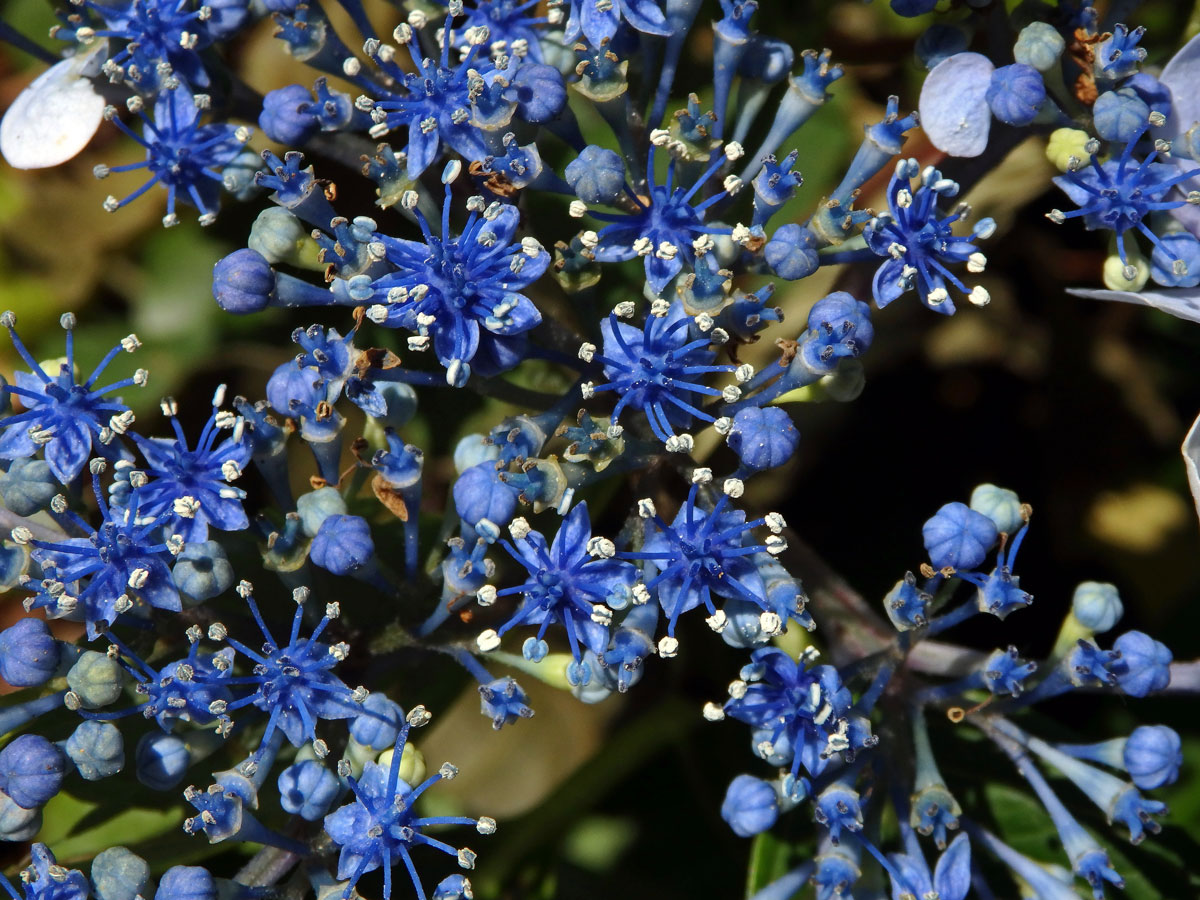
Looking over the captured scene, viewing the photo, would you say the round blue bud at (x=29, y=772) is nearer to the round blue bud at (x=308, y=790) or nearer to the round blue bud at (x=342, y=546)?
the round blue bud at (x=308, y=790)

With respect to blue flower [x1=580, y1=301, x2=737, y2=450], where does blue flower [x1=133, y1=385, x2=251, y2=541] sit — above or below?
below

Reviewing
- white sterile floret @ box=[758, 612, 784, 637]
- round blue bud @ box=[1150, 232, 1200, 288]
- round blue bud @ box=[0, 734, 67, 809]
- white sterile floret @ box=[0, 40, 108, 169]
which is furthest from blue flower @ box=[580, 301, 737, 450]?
white sterile floret @ box=[0, 40, 108, 169]

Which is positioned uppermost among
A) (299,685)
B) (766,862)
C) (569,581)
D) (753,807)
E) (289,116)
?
(289,116)

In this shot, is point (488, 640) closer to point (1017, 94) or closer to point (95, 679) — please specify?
point (95, 679)

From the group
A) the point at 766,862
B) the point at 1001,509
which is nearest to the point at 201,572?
the point at 766,862

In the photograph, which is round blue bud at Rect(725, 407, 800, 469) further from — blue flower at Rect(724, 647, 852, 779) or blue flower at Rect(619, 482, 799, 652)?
blue flower at Rect(724, 647, 852, 779)

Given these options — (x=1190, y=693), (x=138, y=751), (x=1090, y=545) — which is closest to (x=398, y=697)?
(x=138, y=751)
